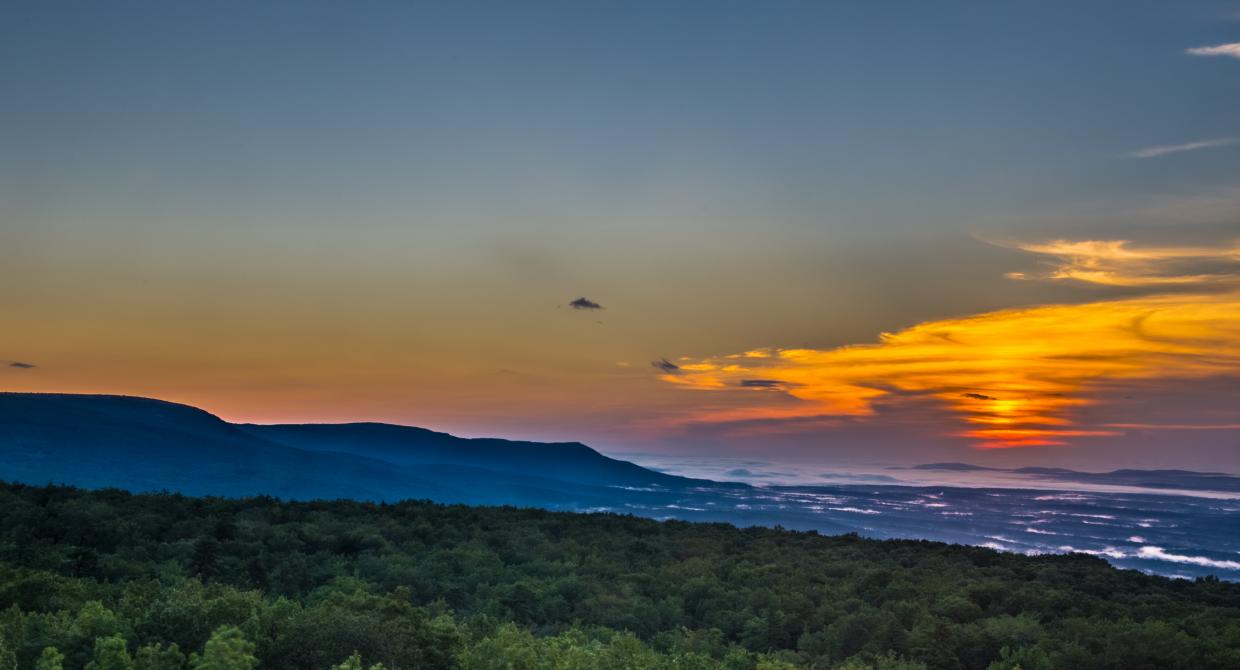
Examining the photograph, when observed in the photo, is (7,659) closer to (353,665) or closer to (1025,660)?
(353,665)

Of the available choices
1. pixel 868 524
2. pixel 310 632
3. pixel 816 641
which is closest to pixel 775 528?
pixel 816 641

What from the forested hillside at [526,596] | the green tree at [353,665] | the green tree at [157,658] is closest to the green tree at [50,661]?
the forested hillside at [526,596]

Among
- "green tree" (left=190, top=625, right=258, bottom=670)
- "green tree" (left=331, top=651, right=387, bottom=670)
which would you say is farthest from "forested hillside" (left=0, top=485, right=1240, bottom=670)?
"green tree" (left=331, top=651, right=387, bottom=670)

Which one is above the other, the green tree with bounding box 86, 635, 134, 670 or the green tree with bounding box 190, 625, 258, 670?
the green tree with bounding box 190, 625, 258, 670

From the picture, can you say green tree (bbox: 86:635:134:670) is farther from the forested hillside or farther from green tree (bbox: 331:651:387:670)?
green tree (bbox: 331:651:387:670)

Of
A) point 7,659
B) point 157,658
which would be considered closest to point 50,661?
point 157,658

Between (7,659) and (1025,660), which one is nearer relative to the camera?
(7,659)
